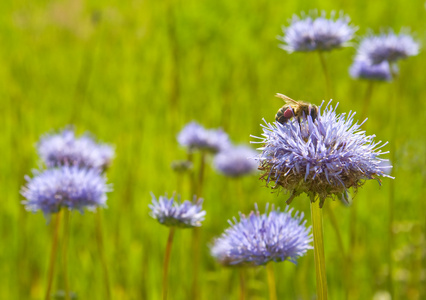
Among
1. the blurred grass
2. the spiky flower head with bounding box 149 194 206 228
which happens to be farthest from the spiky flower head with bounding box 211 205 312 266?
the blurred grass

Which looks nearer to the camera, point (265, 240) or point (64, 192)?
point (265, 240)

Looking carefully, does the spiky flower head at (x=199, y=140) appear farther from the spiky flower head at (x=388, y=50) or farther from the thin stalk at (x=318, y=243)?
the thin stalk at (x=318, y=243)

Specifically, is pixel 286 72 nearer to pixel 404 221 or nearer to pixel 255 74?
pixel 255 74

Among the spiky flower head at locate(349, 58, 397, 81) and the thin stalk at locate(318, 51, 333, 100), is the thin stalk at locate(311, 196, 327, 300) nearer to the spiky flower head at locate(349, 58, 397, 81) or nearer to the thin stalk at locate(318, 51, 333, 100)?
the thin stalk at locate(318, 51, 333, 100)

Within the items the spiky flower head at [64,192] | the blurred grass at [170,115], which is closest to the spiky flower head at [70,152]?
the spiky flower head at [64,192]

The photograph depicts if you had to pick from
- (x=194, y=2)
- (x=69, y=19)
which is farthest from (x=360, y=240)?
(x=69, y=19)

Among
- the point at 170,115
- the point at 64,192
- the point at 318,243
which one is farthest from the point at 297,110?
→ the point at 170,115

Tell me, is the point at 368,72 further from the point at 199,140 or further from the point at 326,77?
the point at 199,140
